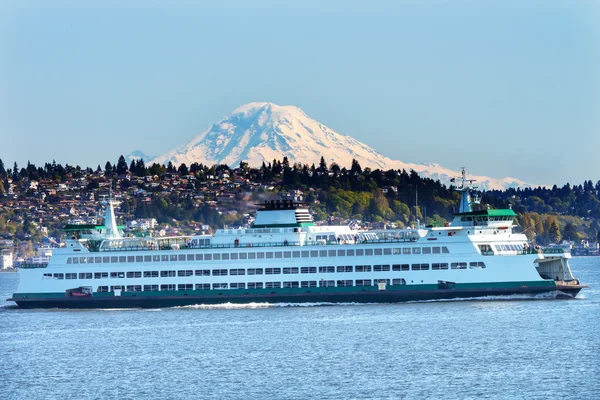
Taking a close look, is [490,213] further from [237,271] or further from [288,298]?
[237,271]

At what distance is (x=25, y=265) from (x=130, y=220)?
94.3 metres

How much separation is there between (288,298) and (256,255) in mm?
3331

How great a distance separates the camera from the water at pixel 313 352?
4022 centimetres

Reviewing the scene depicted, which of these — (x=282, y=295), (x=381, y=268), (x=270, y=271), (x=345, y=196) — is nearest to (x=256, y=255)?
(x=270, y=271)

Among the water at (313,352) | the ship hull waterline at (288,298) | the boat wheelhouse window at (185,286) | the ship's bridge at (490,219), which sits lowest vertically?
the water at (313,352)

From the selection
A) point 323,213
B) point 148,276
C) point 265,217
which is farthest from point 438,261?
point 323,213

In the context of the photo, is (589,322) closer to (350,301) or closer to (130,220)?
(350,301)

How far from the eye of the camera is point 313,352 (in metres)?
47.7

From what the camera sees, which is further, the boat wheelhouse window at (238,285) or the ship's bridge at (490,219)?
the boat wheelhouse window at (238,285)

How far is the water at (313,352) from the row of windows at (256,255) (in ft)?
10.9

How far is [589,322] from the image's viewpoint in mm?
54469

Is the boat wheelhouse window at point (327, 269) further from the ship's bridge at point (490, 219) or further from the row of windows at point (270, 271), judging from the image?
the ship's bridge at point (490, 219)

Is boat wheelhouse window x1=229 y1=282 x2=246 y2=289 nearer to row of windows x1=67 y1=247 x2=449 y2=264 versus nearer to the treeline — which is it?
row of windows x1=67 y1=247 x2=449 y2=264

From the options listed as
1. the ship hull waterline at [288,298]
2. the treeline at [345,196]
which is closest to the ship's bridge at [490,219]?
the ship hull waterline at [288,298]
